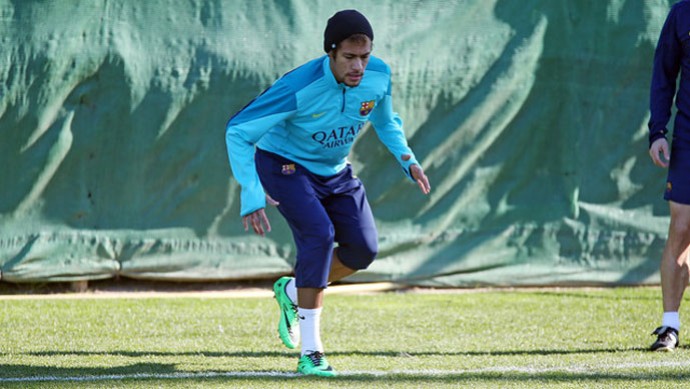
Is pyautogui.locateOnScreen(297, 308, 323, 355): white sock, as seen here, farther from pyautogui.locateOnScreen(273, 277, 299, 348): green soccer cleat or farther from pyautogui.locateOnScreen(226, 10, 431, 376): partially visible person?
pyautogui.locateOnScreen(273, 277, 299, 348): green soccer cleat

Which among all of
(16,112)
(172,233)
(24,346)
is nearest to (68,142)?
(16,112)

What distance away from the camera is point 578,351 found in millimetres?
6020

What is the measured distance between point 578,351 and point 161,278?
3524 mm

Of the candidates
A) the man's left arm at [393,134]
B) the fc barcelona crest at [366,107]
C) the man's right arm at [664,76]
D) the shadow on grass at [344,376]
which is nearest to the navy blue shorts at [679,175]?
the man's right arm at [664,76]

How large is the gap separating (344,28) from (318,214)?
34.6 inches

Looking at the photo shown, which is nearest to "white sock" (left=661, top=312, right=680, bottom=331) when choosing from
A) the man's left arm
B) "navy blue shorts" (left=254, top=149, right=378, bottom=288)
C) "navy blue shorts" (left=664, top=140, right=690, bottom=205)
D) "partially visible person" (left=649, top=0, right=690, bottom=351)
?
"partially visible person" (left=649, top=0, right=690, bottom=351)

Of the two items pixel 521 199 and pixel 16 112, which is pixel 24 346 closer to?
pixel 16 112

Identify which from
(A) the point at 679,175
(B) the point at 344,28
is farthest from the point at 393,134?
(A) the point at 679,175

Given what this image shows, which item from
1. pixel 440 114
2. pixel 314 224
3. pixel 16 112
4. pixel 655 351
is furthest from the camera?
pixel 440 114

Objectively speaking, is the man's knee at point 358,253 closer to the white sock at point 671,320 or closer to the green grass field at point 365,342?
the green grass field at point 365,342

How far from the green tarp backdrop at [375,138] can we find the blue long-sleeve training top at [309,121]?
2.86 metres

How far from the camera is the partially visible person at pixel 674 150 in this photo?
596cm

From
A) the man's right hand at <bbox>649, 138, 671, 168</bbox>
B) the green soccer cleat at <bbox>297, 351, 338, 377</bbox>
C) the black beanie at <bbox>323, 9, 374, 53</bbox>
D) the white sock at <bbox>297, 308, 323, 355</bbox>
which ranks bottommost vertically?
the green soccer cleat at <bbox>297, 351, 338, 377</bbox>

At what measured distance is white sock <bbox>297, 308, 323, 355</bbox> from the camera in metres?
5.18
